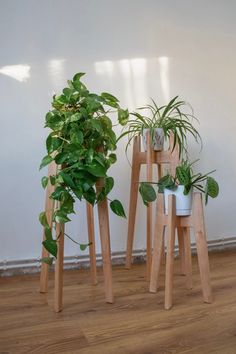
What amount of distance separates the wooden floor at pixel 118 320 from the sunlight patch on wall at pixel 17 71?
45.1 inches

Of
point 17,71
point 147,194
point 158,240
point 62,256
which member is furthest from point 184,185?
point 17,71

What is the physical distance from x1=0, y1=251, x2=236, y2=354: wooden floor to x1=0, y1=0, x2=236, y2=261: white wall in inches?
17.4

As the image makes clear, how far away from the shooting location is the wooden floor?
3.32 feet

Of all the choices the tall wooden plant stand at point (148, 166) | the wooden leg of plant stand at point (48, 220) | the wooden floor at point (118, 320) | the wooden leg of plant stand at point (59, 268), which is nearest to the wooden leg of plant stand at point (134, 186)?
the tall wooden plant stand at point (148, 166)

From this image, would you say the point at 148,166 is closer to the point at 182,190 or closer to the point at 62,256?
the point at 182,190

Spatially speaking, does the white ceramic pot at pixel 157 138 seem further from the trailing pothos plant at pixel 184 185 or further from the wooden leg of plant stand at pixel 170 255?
the wooden leg of plant stand at pixel 170 255

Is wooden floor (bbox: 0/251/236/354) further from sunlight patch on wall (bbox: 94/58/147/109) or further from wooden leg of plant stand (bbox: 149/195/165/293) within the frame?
sunlight patch on wall (bbox: 94/58/147/109)

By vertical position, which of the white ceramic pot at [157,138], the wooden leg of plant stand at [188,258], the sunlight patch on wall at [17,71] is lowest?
the wooden leg of plant stand at [188,258]

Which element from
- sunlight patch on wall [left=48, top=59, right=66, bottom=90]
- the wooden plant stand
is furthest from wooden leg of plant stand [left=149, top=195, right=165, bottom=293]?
sunlight patch on wall [left=48, top=59, right=66, bottom=90]

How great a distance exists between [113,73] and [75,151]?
961 millimetres

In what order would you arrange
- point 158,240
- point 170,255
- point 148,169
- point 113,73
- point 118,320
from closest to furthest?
point 118,320 → point 170,255 → point 158,240 → point 148,169 → point 113,73

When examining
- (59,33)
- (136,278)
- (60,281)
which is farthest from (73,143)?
(59,33)

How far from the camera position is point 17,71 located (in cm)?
177

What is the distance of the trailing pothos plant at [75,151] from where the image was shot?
1.21m
